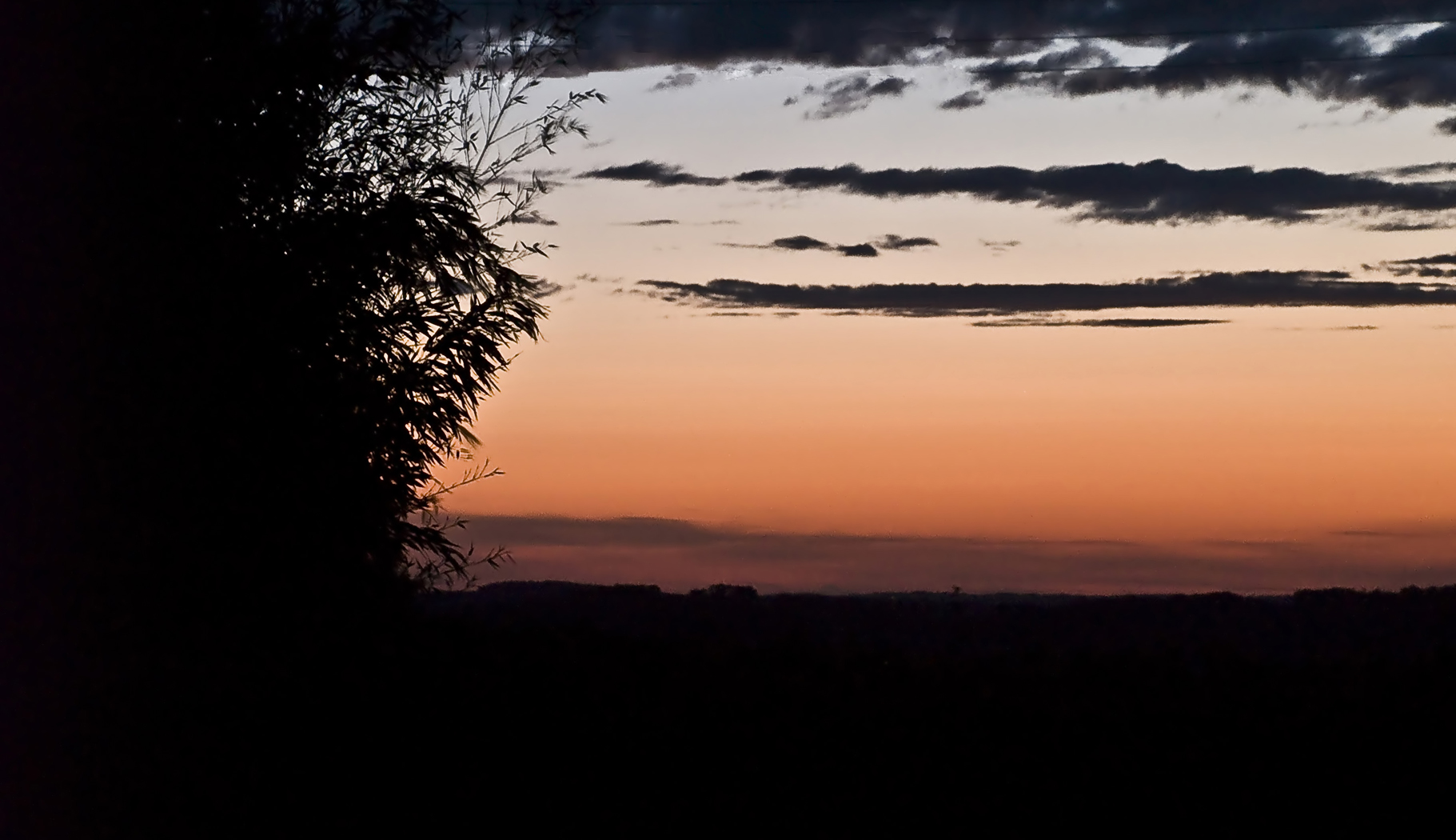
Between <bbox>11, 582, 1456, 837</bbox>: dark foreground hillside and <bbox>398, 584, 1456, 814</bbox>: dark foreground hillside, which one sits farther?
<bbox>398, 584, 1456, 814</bbox>: dark foreground hillside

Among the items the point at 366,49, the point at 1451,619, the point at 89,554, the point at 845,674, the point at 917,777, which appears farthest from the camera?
the point at 1451,619

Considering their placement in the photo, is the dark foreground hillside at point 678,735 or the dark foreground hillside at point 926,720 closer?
the dark foreground hillside at point 678,735

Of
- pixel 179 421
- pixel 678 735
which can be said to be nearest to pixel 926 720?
pixel 678 735

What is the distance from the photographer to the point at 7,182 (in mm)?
17781

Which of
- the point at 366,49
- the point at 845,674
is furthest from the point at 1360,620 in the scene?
the point at 366,49

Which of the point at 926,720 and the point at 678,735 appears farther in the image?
the point at 926,720

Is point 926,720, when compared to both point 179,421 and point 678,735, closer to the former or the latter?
point 678,735

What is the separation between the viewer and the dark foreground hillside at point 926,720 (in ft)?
50.5

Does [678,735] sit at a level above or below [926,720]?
below

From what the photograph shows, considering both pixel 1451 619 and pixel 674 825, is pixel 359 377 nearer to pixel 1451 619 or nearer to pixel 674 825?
pixel 674 825

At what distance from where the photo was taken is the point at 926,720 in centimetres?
1752

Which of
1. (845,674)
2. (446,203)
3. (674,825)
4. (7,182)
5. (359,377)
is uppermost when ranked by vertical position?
(446,203)

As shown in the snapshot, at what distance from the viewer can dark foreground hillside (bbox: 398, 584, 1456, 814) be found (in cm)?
1540

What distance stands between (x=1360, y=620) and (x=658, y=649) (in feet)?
52.9
